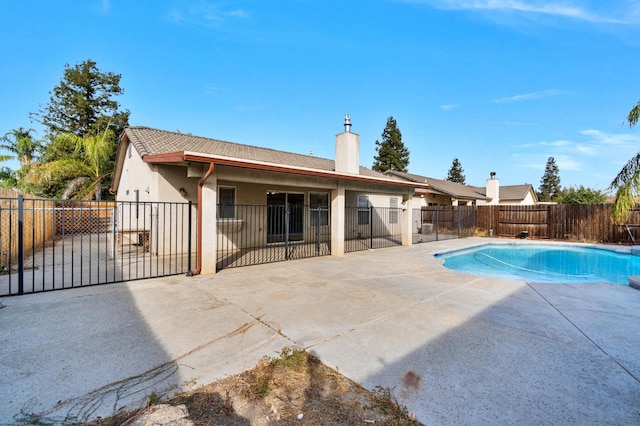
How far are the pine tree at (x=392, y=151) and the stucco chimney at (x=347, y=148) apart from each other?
2950cm

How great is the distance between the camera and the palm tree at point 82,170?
53.4 ft

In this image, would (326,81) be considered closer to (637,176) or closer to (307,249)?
(307,249)

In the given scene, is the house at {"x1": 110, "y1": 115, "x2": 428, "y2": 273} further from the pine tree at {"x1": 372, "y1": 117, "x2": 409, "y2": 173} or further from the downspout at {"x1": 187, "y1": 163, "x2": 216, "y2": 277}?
the pine tree at {"x1": 372, "y1": 117, "x2": 409, "y2": 173}

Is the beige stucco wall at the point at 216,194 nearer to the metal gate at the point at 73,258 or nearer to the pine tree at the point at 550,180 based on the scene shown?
the metal gate at the point at 73,258

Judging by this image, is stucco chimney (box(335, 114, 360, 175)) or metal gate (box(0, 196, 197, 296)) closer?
metal gate (box(0, 196, 197, 296))

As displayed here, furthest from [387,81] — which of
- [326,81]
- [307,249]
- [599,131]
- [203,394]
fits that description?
[203,394]

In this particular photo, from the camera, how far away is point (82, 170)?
57.2 feet

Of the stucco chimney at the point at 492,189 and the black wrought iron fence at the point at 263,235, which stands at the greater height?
the stucco chimney at the point at 492,189

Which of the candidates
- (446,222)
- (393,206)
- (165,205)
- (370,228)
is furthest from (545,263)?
(165,205)

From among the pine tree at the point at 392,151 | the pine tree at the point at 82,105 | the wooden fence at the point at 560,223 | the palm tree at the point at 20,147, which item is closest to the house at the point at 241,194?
the wooden fence at the point at 560,223

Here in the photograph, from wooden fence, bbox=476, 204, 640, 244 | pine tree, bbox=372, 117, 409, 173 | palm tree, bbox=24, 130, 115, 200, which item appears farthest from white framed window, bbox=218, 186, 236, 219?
pine tree, bbox=372, 117, 409, 173

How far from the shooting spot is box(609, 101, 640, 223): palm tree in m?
7.75

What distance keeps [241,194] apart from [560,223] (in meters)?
17.1

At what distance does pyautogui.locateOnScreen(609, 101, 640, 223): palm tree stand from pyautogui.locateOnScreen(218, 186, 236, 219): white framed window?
11.8 meters
